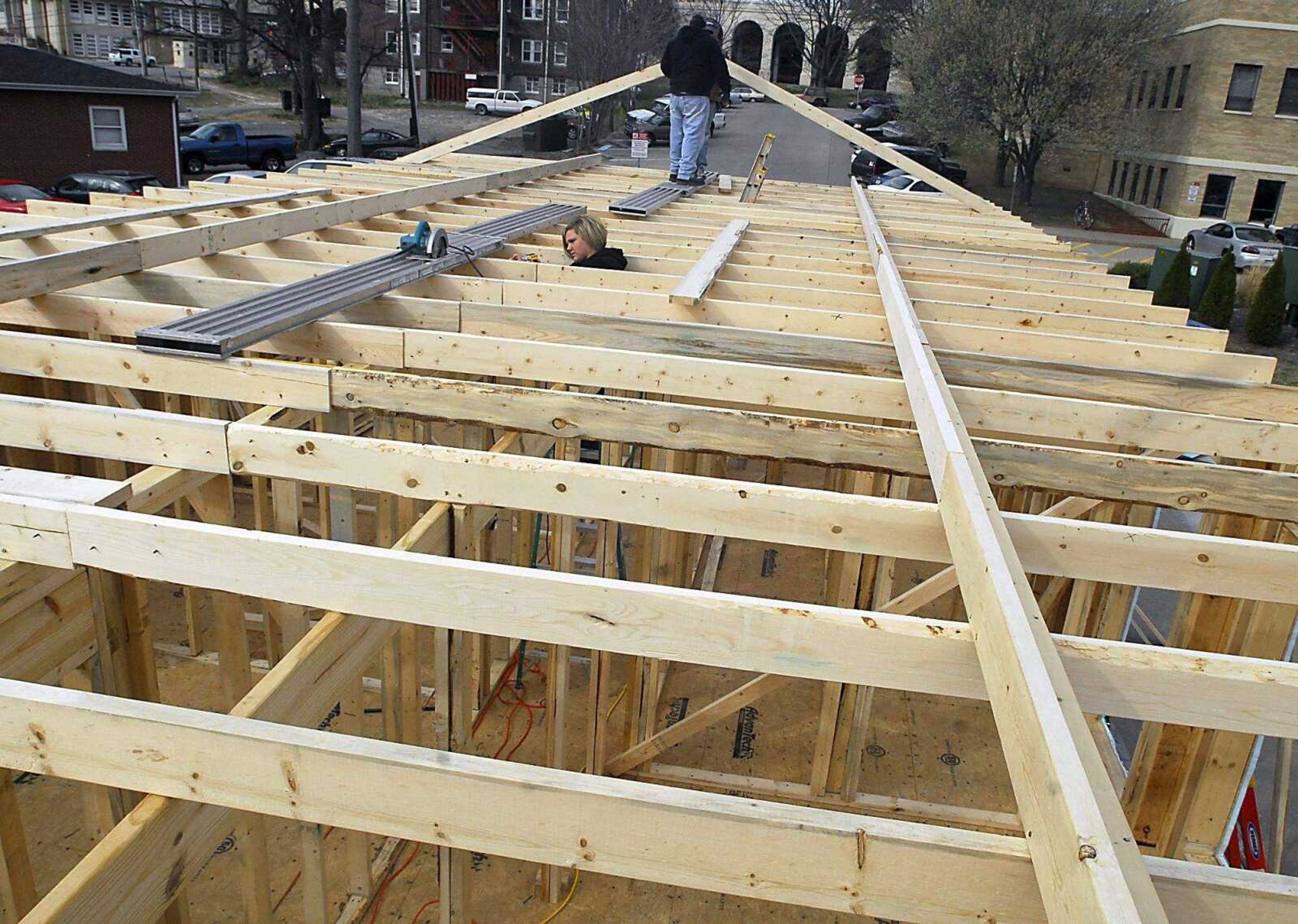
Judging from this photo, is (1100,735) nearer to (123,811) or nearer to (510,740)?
(510,740)

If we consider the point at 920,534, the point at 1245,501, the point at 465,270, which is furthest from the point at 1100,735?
the point at 465,270

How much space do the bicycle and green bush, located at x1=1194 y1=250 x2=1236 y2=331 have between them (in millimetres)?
15268

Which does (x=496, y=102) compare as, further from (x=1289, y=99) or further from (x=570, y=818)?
(x=570, y=818)

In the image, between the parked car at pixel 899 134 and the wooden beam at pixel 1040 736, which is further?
the parked car at pixel 899 134

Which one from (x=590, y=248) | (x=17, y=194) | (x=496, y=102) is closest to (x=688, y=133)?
(x=590, y=248)

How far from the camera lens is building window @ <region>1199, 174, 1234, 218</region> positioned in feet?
112

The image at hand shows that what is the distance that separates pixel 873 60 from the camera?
6956cm

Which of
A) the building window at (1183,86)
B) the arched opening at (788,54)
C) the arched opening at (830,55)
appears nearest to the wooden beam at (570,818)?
the building window at (1183,86)

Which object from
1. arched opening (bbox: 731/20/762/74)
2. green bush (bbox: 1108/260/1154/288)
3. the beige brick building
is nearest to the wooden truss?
green bush (bbox: 1108/260/1154/288)

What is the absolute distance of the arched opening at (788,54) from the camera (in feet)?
245

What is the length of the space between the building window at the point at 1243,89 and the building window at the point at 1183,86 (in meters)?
1.61

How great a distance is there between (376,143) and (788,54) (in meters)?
50.4

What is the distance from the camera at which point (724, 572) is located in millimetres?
9047

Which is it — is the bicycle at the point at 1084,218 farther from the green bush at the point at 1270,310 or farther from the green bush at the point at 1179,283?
the green bush at the point at 1270,310
